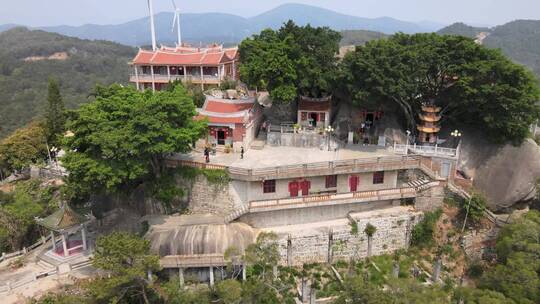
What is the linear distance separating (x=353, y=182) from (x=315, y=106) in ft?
28.9

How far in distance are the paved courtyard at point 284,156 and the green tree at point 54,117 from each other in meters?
14.8

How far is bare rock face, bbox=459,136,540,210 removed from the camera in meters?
26.6

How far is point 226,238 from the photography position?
75.6 feet

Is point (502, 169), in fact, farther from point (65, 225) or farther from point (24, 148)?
point (24, 148)

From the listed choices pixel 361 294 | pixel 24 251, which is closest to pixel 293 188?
pixel 361 294

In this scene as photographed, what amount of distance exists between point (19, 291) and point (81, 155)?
27.2ft

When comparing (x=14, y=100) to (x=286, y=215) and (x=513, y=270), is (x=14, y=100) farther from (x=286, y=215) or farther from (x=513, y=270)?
(x=513, y=270)

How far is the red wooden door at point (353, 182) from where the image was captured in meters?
26.4

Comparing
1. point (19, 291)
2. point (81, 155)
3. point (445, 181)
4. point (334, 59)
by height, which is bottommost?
point (19, 291)

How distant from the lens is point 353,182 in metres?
26.5

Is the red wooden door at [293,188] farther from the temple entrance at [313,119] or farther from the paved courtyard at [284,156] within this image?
the temple entrance at [313,119]

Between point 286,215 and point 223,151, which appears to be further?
point 223,151

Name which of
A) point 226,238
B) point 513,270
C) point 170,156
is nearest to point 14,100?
point 170,156

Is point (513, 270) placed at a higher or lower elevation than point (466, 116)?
lower
